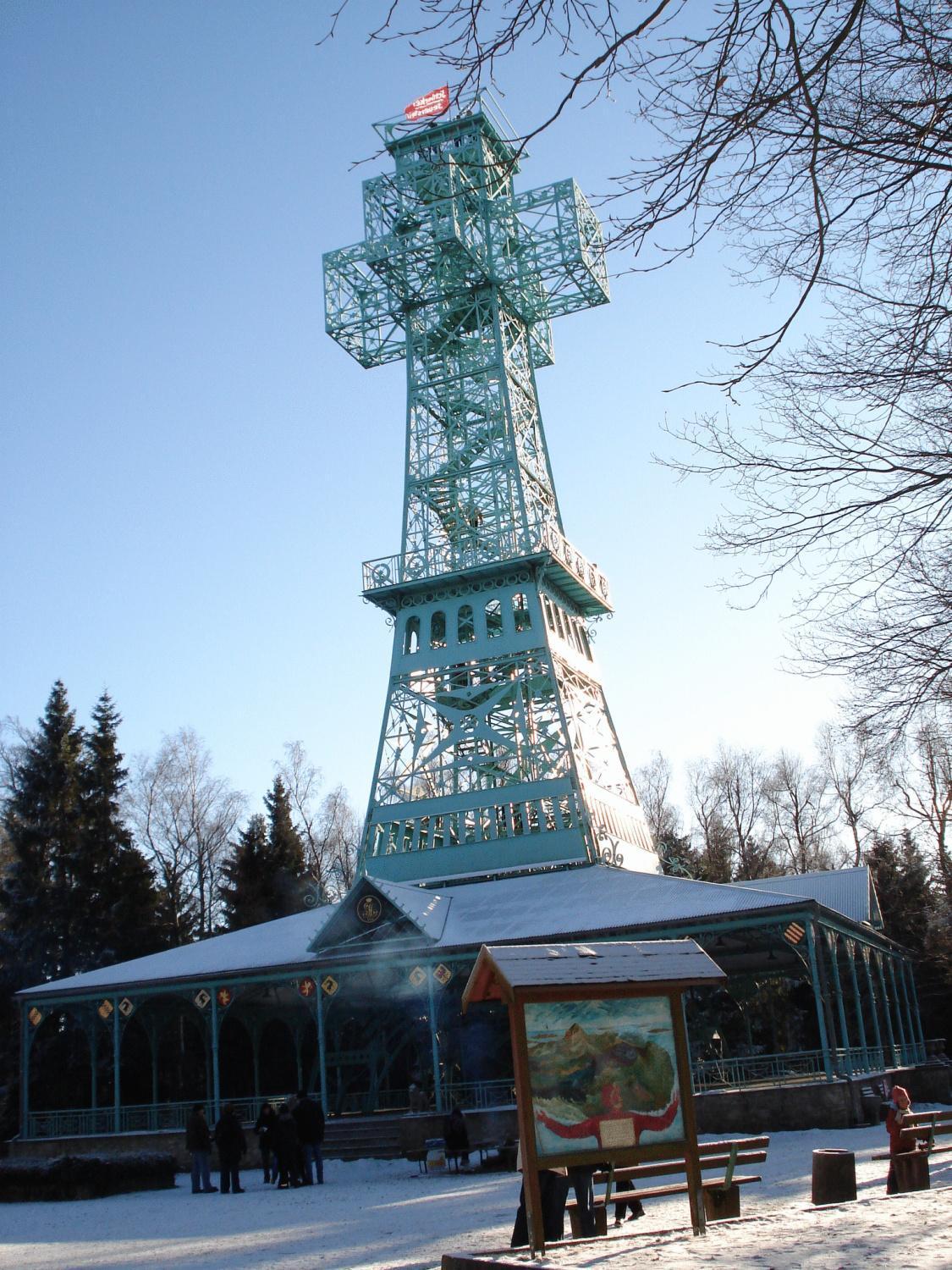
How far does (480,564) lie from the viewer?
35.3m

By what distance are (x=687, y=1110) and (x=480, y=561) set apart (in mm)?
26626

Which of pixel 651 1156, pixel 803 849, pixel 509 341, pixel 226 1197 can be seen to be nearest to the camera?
pixel 651 1156

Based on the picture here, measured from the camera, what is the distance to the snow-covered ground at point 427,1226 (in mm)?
7816

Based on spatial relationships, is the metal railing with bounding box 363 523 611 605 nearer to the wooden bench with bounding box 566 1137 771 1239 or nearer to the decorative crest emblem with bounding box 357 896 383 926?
the decorative crest emblem with bounding box 357 896 383 926

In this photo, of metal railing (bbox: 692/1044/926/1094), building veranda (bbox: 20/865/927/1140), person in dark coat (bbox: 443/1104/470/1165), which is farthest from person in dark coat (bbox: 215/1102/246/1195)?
metal railing (bbox: 692/1044/926/1094)

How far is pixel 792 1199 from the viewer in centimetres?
1173

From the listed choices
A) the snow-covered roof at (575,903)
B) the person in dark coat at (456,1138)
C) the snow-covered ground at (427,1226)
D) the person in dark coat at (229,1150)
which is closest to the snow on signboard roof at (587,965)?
the snow-covered ground at (427,1226)

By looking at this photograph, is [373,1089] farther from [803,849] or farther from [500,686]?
[803,849]

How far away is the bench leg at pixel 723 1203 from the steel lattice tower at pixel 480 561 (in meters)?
20.1

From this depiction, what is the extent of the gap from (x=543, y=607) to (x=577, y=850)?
726 centimetres

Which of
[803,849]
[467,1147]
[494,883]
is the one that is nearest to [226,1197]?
[467,1147]

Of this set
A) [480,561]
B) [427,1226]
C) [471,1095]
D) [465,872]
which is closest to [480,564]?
[480,561]

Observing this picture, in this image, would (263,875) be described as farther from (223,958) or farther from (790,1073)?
(790,1073)

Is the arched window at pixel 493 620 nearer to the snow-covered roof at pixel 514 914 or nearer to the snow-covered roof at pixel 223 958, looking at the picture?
the snow-covered roof at pixel 514 914
